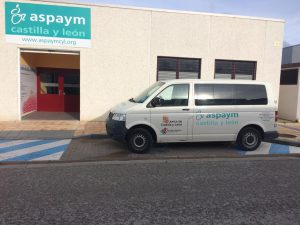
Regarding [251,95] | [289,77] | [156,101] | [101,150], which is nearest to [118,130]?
[101,150]

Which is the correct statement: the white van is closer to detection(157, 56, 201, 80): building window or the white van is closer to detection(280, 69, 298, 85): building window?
detection(157, 56, 201, 80): building window

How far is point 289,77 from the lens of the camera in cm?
1469

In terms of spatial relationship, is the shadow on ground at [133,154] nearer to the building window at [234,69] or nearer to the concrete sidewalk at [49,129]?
the concrete sidewalk at [49,129]

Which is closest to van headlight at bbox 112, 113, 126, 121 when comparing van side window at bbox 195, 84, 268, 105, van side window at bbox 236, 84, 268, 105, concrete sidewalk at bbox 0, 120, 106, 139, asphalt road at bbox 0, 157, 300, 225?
asphalt road at bbox 0, 157, 300, 225

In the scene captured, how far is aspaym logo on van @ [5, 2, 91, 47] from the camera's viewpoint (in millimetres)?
11109

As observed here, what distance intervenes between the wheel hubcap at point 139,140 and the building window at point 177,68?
5512 mm

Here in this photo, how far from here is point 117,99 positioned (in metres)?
12.2

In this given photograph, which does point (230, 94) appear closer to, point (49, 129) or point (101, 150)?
point (101, 150)

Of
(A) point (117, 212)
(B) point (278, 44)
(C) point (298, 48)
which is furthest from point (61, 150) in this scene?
(C) point (298, 48)

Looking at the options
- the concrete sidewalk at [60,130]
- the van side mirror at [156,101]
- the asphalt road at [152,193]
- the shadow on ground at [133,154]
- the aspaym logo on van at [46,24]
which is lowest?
the asphalt road at [152,193]

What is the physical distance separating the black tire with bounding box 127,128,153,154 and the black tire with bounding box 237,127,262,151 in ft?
8.67

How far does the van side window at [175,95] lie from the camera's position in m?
7.56

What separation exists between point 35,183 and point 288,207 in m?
4.27

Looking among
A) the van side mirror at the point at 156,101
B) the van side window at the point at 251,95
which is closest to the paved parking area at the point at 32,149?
the van side mirror at the point at 156,101
